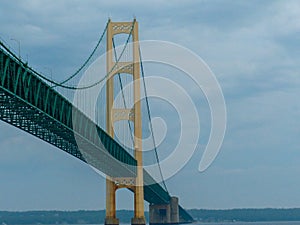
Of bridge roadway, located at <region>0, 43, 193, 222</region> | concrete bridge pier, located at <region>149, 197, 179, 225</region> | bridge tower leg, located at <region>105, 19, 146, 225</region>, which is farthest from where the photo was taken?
concrete bridge pier, located at <region>149, 197, 179, 225</region>

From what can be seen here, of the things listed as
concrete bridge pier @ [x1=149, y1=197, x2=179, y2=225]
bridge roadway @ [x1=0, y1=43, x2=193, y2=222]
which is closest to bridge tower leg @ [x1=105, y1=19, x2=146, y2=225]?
bridge roadway @ [x1=0, y1=43, x2=193, y2=222]

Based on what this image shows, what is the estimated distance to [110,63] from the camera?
65812mm

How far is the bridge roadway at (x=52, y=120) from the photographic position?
31234 mm

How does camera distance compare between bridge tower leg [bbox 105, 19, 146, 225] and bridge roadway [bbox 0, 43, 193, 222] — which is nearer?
bridge roadway [bbox 0, 43, 193, 222]

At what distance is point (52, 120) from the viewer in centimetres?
3869

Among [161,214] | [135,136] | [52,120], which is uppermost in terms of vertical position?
[135,136]

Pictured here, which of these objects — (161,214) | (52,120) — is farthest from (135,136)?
(161,214)

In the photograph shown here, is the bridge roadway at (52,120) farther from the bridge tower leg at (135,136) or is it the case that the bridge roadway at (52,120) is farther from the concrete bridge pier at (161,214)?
the concrete bridge pier at (161,214)

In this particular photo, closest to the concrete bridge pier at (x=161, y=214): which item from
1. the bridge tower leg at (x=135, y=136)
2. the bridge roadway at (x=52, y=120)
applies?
the bridge tower leg at (x=135, y=136)

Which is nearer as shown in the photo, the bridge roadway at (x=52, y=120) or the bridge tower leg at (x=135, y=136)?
the bridge roadway at (x=52, y=120)

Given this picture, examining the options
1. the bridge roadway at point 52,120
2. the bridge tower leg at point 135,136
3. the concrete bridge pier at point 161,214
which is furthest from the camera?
the concrete bridge pier at point 161,214

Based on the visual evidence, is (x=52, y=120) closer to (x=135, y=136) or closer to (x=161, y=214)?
(x=135, y=136)

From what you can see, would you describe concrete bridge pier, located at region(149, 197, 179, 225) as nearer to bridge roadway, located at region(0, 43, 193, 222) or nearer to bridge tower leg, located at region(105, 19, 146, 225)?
bridge tower leg, located at region(105, 19, 146, 225)

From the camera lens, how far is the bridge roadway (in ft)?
102
